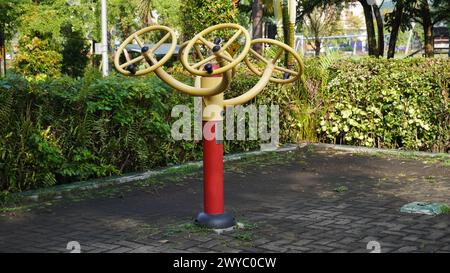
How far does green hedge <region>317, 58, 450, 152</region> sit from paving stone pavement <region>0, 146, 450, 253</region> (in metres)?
1.38

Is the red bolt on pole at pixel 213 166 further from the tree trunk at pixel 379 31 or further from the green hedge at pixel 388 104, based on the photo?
the tree trunk at pixel 379 31

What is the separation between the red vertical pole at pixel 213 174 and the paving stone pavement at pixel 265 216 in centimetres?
25

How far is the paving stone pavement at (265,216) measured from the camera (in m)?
4.91

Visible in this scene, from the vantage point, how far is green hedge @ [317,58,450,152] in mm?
9883

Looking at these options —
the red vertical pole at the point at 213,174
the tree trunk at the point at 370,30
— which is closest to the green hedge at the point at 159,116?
the red vertical pole at the point at 213,174

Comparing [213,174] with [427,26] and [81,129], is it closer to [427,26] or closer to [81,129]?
[81,129]

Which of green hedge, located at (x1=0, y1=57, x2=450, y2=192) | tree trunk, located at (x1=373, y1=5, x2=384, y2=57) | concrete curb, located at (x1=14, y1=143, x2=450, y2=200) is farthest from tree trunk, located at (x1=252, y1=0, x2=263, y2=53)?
concrete curb, located at (x1=14, y1=143, x2=450, y2=200)

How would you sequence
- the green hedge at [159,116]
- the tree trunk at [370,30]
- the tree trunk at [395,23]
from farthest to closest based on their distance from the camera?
the tree trunk at [395,23] < the tree trunk at [370,30] < the green hedge at [159,116]

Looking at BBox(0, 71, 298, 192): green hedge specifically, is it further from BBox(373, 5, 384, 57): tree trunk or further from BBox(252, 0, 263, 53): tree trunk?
BBox(373, 5, 384, 57): tree trunk

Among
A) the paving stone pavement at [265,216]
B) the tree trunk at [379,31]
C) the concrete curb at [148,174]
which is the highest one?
the tree trunk at [379,31]

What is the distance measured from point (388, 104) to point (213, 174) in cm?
580

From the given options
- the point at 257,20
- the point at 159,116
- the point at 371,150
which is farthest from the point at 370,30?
the point at 159,116
